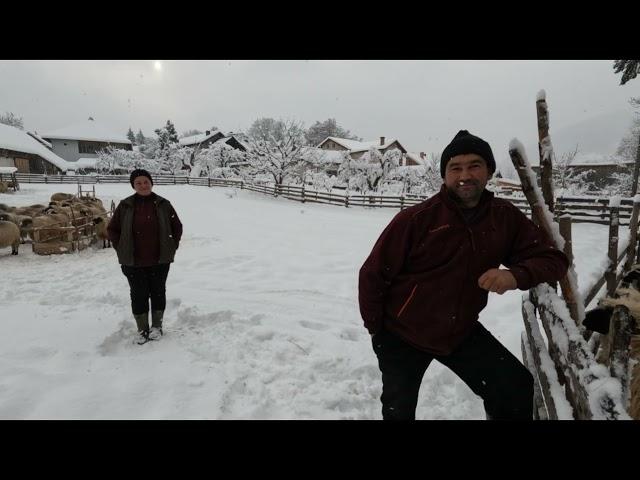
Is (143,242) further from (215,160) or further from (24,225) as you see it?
(215,160)

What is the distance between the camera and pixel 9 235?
321 inches

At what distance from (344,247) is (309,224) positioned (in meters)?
4.94

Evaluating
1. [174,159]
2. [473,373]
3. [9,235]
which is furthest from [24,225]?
[174,159]

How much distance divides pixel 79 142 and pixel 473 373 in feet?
204

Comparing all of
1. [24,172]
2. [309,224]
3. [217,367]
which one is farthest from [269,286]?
[24,172]

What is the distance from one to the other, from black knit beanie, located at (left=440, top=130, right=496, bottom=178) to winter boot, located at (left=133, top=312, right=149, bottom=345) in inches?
139

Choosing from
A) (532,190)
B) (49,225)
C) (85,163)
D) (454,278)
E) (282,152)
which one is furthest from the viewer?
(85,163)

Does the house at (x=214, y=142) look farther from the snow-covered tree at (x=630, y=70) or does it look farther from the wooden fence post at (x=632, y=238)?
the wooden fence post at (x=632, y=238)

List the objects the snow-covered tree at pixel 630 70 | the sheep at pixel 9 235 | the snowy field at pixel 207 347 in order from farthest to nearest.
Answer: the sheep at pixel 9 235
the snow-covered tree at pixel 630 70
the snowy field at pixel 207 347

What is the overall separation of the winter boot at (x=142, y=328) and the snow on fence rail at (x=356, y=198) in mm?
4293

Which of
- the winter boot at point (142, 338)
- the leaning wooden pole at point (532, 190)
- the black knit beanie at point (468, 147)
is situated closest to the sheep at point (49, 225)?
the winter boot at point (142, 338)

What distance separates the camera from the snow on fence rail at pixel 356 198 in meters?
16.2

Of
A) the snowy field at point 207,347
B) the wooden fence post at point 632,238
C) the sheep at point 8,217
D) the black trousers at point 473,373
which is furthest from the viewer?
the sheep at point 8,217

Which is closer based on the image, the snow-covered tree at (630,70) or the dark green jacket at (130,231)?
the dark green jacket at (130,231)
